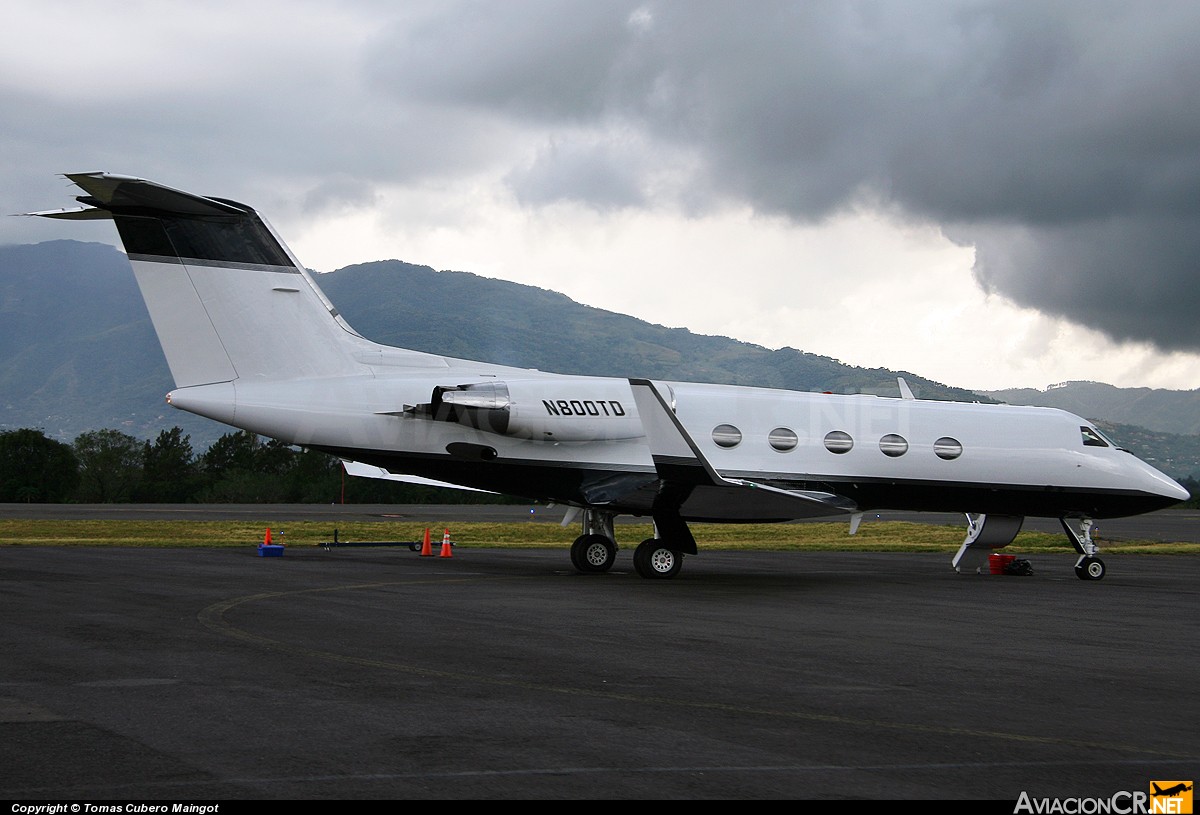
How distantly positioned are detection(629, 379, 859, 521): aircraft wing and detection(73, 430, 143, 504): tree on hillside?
2458 inches

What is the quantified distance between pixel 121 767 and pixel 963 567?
20.9m

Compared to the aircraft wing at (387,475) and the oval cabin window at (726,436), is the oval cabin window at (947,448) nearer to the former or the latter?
the oval cabin window at (726,436)

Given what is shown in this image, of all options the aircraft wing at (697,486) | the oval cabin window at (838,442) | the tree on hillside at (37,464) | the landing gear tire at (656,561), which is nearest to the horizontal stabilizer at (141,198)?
the aircraft wing at (697,486)

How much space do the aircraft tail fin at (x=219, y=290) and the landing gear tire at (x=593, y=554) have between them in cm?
538

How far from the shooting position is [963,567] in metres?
24.2

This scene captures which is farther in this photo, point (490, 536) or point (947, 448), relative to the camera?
point (490, 536)

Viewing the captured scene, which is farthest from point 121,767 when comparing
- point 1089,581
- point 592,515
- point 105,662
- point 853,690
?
point 1089,581

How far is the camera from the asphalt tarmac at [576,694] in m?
5.99

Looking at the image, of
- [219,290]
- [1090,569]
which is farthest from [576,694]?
[1090,569]

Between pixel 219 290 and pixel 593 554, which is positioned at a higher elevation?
pixel 219 290

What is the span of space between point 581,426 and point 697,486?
2.80 metres

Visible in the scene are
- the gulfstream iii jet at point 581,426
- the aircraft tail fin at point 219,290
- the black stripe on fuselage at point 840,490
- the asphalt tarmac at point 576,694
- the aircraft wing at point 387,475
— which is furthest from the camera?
the aircraft wing at point 387,475

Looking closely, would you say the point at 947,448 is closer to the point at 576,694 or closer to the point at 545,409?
the point at 545,409

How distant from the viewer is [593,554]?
70.7ft
